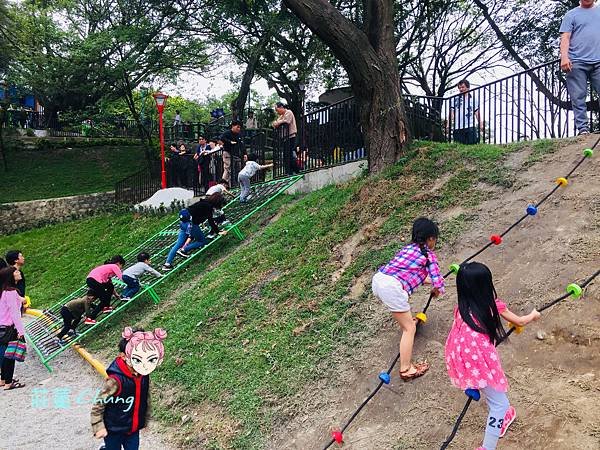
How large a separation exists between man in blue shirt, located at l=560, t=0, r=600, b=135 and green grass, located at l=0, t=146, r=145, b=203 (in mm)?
18758

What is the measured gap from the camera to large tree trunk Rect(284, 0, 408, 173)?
8.30 metres

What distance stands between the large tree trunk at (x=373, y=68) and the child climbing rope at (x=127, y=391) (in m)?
5.91

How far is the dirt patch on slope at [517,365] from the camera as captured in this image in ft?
11.5

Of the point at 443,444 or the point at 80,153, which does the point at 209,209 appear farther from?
the point at 80,153

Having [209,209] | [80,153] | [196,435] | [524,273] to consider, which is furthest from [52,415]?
[80,153]

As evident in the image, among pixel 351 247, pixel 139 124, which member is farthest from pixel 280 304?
pixel 139 124

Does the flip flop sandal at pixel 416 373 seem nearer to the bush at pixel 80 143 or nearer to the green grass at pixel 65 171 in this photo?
the green grass at pixel 65 171

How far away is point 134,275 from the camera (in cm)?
898

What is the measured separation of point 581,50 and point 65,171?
22.6 metres

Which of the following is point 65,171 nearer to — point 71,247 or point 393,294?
point 71,247

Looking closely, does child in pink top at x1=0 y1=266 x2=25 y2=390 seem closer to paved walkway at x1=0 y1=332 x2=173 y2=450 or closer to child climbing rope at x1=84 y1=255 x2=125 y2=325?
paved walkway at x1=0 y1=332 x2=173 y2=450

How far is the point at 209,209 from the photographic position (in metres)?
9.77

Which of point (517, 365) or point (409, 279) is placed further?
point (409, 279)

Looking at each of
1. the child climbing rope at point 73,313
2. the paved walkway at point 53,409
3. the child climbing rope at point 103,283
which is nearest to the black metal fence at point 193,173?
the child climbing rope at point 103,283
